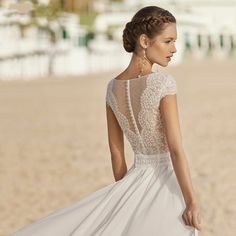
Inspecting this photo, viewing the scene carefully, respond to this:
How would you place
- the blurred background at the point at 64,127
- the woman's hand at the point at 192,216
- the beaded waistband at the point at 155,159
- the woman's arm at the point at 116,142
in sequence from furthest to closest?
1. the blurred background at the point at 64,127
2. the woman's arm at the point at 116,142
3. the beaded waistband at the point at 155,159
4. the woman's hand at the point at 192,216

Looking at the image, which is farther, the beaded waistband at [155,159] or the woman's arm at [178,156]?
the beaded waistband at [155,159]

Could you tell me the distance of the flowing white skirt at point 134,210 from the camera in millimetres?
3143

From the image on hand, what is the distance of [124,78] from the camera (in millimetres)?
3234

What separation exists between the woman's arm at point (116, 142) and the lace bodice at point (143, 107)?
8cm

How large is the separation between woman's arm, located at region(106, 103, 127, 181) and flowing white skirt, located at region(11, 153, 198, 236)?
0.12 metres

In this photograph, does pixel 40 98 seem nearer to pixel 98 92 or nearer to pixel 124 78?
pixel 98 92

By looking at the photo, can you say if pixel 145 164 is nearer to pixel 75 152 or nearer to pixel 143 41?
pixel 143 41

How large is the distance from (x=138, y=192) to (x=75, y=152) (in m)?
9.23

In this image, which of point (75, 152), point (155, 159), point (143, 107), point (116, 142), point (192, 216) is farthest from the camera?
point (75, 152)

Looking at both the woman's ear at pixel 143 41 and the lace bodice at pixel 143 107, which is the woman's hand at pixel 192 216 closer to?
the lace bodice at pixel 143 107

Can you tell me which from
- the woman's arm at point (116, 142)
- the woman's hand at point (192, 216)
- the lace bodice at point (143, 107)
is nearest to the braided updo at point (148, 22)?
the lace bodice at point (143, 107)

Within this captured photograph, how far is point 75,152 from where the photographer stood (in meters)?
12.4

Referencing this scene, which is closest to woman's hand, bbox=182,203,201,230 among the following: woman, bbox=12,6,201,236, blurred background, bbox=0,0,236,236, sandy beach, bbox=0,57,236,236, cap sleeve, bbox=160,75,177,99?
woman, bbox=12,6,201,236

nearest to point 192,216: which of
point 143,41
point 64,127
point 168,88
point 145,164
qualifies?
point 145,164
